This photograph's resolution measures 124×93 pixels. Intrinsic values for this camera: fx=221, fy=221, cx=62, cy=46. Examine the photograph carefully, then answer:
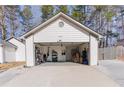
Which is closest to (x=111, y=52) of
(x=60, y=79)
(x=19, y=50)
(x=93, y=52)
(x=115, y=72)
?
(x=19, y=50)

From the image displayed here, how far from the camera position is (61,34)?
2152cm

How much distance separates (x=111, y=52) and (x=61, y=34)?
634 inches

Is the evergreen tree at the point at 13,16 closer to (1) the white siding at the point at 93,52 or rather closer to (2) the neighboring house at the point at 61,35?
(2) the neighboring house at the point at 61,35

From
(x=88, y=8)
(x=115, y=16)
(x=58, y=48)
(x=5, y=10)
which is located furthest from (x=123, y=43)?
(x=5, y=10)

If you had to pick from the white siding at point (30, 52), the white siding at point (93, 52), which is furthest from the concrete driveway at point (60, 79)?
the white siding at point (93, 52)

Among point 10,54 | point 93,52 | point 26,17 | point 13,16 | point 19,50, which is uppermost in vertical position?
point 26,17

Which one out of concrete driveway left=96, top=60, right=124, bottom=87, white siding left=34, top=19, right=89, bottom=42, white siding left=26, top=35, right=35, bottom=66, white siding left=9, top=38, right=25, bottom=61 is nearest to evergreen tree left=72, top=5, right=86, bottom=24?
white siding left=9, top=38, right=25, bottom=61

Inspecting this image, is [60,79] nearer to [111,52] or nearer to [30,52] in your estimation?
[30,52]

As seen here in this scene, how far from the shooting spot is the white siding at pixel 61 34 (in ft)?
70.6

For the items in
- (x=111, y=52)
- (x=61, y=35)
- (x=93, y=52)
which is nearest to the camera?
(x=93, y=52)

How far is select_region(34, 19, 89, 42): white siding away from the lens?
21.5 m

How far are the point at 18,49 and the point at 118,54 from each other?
51.6ft
